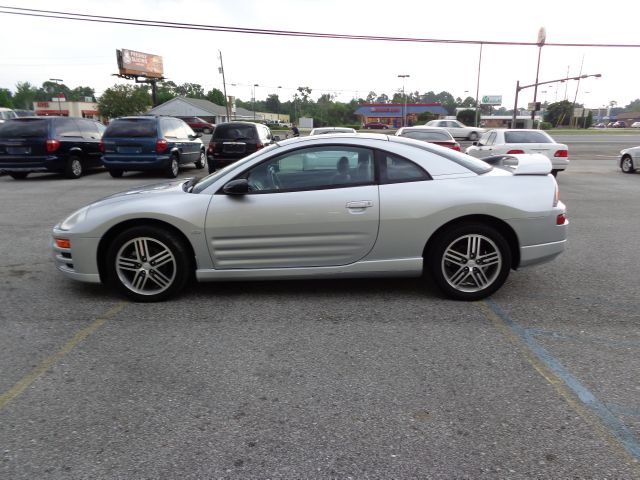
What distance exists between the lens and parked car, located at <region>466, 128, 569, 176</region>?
41.9 feet

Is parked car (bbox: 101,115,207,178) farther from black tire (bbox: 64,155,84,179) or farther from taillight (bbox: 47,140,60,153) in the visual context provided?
taillight (bbox: 47,140,60,153)

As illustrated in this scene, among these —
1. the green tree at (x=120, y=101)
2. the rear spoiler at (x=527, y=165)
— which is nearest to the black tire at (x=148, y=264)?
the rear spoiler at (x=527, y=165)

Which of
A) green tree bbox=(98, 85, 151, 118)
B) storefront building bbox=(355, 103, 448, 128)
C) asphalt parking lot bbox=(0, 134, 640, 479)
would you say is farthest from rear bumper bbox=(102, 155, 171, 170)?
storefront building bbox=(355, 103, 448, 128)

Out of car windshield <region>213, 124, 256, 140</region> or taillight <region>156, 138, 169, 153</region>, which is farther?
car windshield <region>213, 124, 256, 140</region>

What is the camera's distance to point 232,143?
43.3 ft

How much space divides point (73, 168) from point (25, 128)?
1480mm

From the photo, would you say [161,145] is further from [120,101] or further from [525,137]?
[120,101]

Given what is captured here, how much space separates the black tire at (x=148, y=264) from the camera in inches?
165

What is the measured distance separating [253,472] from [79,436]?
38.2 inches

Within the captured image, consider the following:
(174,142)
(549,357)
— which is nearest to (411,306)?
(549,357)

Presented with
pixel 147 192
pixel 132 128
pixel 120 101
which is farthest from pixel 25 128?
pixel 120 101

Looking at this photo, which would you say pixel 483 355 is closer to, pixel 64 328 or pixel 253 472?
pixel 253 472

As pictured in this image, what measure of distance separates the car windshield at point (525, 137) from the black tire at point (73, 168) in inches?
471

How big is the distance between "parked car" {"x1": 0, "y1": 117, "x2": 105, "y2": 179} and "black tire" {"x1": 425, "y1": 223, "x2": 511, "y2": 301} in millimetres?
11818
